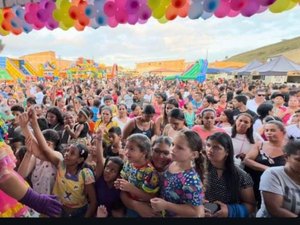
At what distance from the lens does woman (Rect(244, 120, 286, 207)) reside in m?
2.41

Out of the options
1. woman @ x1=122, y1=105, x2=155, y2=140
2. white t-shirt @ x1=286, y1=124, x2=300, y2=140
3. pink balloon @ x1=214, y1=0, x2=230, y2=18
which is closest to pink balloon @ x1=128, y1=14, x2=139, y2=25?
pink balloon @ x1=214, y1=0, x2=230, y2=18

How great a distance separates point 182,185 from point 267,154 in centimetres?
117

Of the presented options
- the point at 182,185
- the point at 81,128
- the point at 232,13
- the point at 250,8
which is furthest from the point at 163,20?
the point at 182,185

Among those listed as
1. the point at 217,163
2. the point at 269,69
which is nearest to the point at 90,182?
the point at 217,163

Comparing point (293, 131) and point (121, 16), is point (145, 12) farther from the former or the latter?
point (293, 131)

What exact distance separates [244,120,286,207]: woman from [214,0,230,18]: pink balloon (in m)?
1.08

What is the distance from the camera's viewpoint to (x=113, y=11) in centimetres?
281

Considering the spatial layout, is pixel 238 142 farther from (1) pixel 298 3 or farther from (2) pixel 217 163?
(1) pixel 298 3

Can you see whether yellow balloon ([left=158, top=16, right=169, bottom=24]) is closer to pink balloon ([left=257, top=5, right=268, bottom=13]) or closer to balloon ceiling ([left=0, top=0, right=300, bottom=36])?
balloon ceiling ([left=0, top=0, right=300, bottom=36])

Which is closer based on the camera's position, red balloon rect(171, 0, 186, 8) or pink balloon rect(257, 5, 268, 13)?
pink balloon rect(257, 5, 268, 13)

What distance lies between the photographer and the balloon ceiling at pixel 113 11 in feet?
8.26

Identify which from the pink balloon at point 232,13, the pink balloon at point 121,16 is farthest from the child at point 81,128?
the pink balloon at point 232,13

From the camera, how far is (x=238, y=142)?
2.88 m

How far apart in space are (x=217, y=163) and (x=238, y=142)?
98 cm
